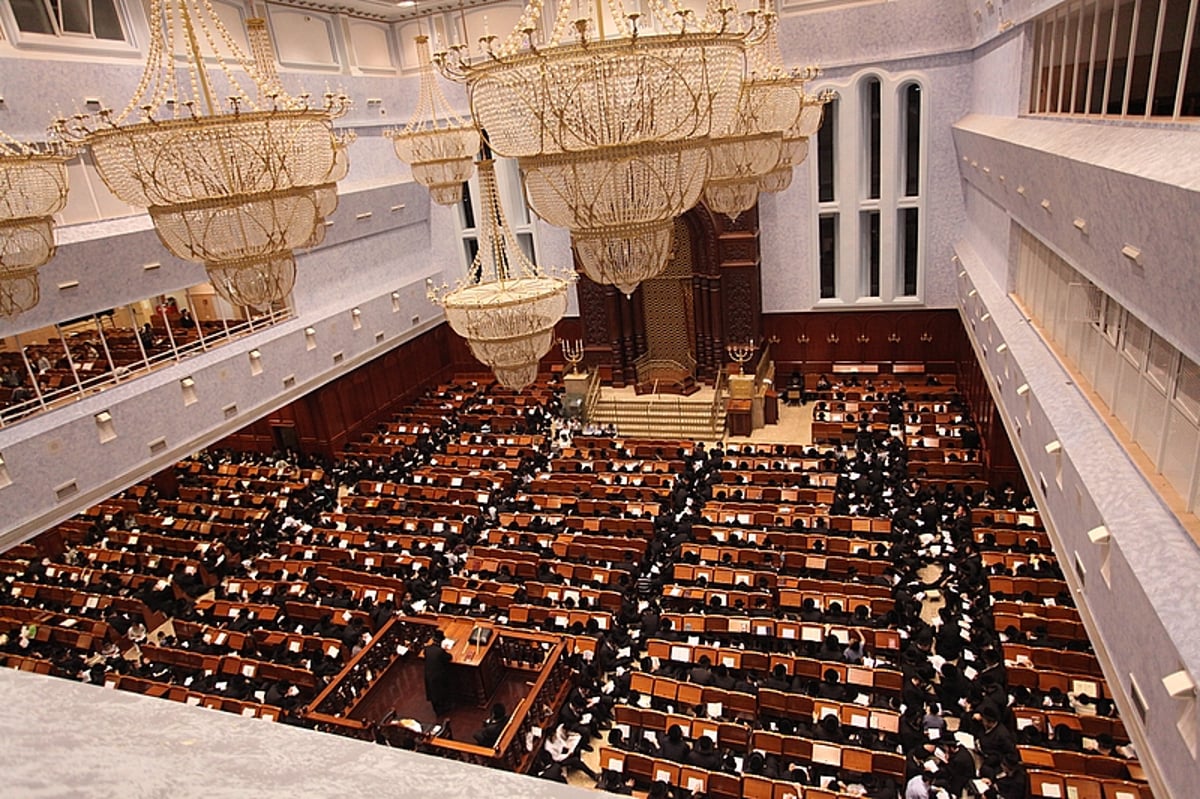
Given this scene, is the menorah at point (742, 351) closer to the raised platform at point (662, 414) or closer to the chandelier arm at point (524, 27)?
the raised platform at point (662, 414)

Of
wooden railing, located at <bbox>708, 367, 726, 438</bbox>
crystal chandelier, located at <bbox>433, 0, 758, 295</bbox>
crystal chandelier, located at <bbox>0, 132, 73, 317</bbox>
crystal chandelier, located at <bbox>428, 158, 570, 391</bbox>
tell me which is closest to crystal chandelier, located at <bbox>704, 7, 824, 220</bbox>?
crystal chandelier, located at <bbox>428, 158, 570, 391</bbox>

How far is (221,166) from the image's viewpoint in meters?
4.96

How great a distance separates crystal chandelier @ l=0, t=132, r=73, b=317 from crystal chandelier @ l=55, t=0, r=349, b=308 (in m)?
1.74

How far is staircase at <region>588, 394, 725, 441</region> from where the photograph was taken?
63.5 ft

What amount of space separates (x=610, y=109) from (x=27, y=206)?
5780 millimetres

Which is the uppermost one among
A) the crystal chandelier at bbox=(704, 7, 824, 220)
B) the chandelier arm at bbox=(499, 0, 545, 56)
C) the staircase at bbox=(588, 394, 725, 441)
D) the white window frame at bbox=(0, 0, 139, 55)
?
the white window frame at bbox=(0, 0, 139, 55)

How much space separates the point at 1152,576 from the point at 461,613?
9.58 m

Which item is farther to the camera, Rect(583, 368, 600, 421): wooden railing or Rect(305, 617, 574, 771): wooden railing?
Rect(583, 368, 600, 421): wooden railing

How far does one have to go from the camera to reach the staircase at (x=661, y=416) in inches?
762

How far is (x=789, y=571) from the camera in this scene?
1241cm

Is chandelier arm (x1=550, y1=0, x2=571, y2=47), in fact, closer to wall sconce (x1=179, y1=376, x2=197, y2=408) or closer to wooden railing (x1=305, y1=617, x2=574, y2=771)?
wooden railing (x1=305, y1=617, x2=574, y2=771)

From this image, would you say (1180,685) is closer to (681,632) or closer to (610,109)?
(610,109)

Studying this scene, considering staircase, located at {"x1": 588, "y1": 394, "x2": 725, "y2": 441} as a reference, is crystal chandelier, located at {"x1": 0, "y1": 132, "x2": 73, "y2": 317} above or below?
above

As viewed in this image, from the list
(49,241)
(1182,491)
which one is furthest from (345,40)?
(1182,491)
